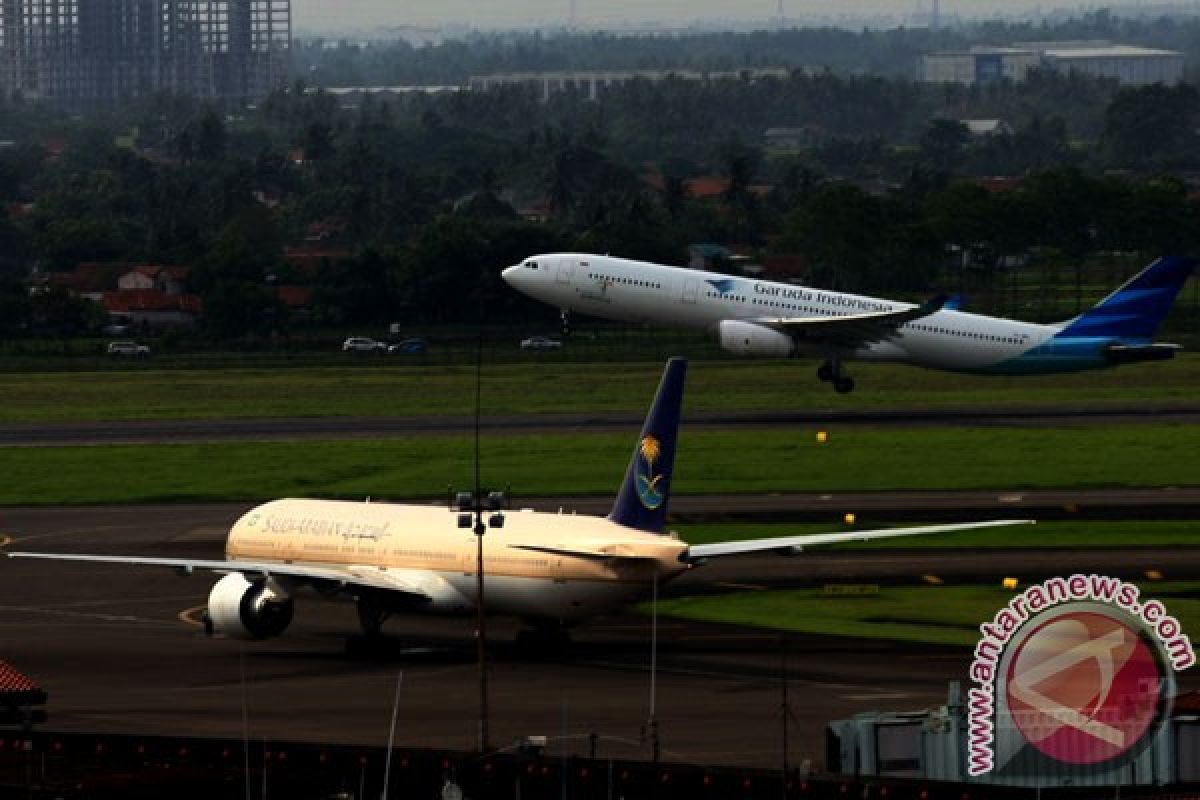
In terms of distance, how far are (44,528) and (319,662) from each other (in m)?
33.3

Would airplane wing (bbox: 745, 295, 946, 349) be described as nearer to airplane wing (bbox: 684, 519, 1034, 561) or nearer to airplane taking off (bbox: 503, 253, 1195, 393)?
airplane taking off (bbox: 503, 253, 1195, 393)

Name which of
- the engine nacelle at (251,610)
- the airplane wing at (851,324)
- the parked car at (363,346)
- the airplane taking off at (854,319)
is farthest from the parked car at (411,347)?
the engine nacelle at (251,610)

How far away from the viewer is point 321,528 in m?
81.5

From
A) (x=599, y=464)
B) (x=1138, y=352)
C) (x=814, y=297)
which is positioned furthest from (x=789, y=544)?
(x=814, y=297)

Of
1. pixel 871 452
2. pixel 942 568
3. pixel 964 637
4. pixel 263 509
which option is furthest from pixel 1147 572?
pixel 871 452

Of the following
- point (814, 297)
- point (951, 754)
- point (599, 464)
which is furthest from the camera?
point (814, 297)

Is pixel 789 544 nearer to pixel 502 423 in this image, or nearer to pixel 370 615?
pixel 370 615

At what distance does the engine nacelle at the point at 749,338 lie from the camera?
14250 cm

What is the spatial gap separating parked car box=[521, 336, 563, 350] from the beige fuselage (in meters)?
104

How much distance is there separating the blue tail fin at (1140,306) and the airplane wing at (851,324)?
7216mm

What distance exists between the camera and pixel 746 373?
16288cm

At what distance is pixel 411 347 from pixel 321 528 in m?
110

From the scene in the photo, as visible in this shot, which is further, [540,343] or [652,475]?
[540,343]

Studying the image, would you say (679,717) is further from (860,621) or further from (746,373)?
(746,373)
